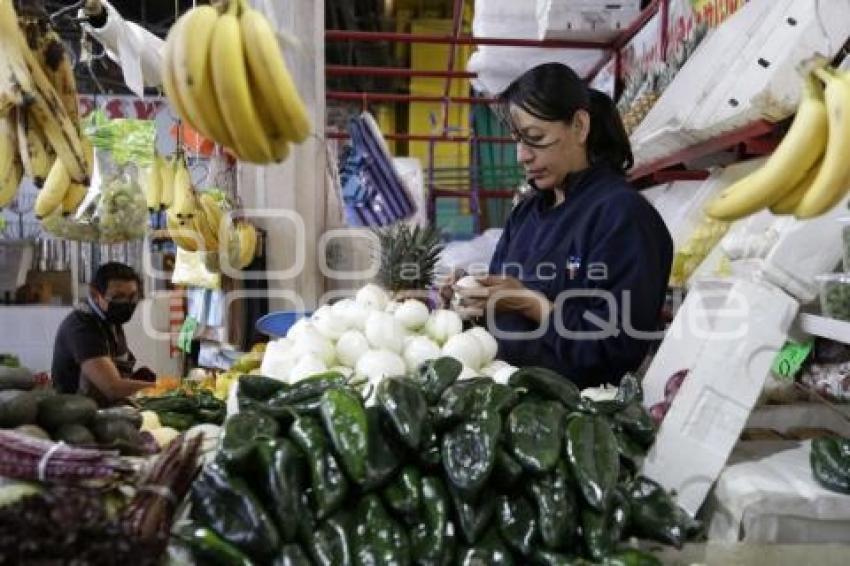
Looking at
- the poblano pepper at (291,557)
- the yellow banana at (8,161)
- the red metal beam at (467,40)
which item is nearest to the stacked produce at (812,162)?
the poblano pepper at (291,557)

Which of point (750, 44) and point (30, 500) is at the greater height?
point (750, 44)

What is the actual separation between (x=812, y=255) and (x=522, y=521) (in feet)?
3.20

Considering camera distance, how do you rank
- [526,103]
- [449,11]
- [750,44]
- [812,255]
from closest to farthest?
1. [812,255]
2. [526,103]
3. [750,44]
4. [449,11]

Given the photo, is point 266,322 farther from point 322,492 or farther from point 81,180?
point 322,492

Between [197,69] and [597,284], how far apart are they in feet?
5.41

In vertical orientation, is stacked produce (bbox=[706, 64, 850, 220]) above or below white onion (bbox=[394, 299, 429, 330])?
above

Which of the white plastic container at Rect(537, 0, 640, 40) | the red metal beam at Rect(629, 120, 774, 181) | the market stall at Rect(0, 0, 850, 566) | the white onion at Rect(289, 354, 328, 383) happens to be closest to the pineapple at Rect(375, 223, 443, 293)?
the market stall at Rect(0, 0, 850, 566)

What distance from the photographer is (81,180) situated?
1.95 m

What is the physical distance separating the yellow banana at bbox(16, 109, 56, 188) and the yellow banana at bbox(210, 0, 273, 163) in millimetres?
899

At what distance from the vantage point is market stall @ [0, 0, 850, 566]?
4.14ft

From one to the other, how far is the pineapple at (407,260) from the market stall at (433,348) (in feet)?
0.04

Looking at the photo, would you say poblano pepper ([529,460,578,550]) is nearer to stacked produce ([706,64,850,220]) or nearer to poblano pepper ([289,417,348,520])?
poblano pepper ([289,417,348,520])

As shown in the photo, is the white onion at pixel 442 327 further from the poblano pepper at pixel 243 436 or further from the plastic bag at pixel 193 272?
the plastic bag at pixel 193 272

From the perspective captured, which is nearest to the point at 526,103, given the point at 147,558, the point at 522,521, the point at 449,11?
the point at 522,521
